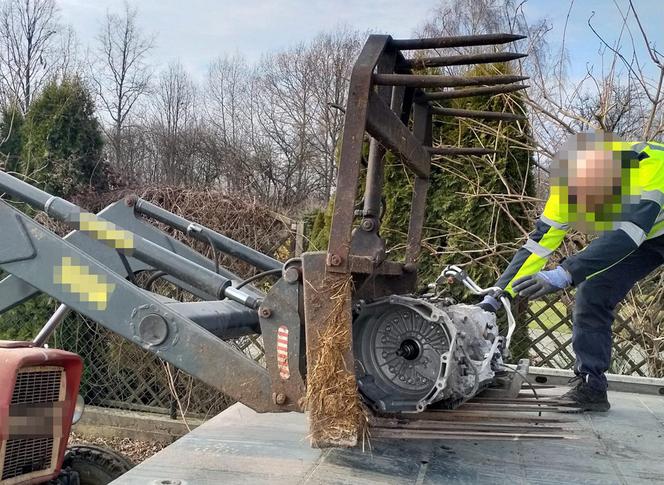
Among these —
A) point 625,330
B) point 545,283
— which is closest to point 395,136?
point 545,283

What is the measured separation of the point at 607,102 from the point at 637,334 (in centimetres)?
215

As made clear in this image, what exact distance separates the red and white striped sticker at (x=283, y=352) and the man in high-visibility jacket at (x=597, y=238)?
1292 millimetres

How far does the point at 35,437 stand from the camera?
3.03 meters

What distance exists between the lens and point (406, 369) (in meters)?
3.04

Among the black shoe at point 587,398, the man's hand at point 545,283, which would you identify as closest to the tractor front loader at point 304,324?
the man's hand at point 545,283

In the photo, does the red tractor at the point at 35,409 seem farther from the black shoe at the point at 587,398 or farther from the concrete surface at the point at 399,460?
the black shoe at the point at 587,398

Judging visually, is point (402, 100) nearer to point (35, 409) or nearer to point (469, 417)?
point (469, 417)

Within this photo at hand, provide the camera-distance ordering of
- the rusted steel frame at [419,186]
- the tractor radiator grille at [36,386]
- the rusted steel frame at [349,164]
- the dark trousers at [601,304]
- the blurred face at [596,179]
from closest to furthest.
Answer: the rusted steel frame at [349,164], the tractor radiator grille at [36,386], the blurred face at [596,179], the rusted steel frame at [419,186], the dark trousers at [601,304]

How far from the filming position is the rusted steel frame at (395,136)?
276cm

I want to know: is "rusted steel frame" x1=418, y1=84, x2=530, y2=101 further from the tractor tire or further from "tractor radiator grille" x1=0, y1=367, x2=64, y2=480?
the tractor tire

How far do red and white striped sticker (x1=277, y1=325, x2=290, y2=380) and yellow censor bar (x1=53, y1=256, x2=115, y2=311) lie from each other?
0.72m

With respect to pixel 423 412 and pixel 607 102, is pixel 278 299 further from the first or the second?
pixel 607 102

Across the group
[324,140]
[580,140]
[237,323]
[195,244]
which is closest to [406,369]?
[237,323]

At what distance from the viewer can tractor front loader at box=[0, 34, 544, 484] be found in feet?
8.79
